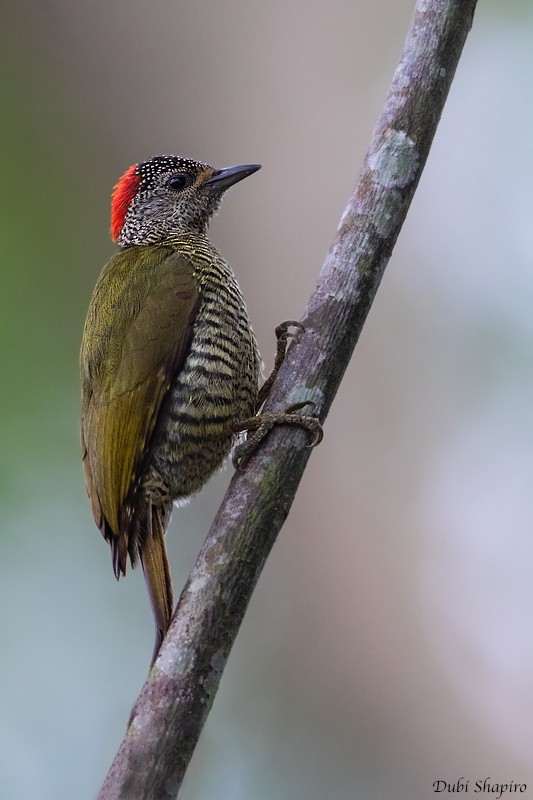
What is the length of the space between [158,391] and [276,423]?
0.66 meters

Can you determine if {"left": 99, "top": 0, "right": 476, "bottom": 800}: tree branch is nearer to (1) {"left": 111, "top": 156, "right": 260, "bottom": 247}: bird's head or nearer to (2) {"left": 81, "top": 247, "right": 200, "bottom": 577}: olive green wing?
(2) {"left": 81, "top": 247, "right": 200, "bottom": 577}: olive green wing

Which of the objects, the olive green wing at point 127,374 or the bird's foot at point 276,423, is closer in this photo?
the bird's foot at point 276,423

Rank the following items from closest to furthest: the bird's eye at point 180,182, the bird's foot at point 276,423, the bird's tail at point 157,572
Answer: the bird's foot at point 276,423, the bird's tail at point 157,572, the bird's eye at point 180,182

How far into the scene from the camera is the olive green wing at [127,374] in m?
2.71

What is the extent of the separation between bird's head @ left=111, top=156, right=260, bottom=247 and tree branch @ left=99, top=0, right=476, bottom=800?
47.3 inches

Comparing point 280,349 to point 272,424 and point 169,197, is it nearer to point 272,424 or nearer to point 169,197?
point 272,424

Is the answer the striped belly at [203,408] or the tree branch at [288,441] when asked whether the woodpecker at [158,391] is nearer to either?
the striped belly at [203,408]

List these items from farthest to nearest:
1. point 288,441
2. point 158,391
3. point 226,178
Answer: point 226,178
point 158,391
point 288,441

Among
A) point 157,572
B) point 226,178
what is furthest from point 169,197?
point 157,572

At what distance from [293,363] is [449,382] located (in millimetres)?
2243

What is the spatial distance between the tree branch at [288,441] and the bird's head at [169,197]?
1.20 metres

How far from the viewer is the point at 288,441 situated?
217 cm

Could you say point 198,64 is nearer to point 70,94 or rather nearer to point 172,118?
point 172,118

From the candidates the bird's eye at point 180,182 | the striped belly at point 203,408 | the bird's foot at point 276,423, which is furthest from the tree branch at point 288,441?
the bird's eye at point 180,182
